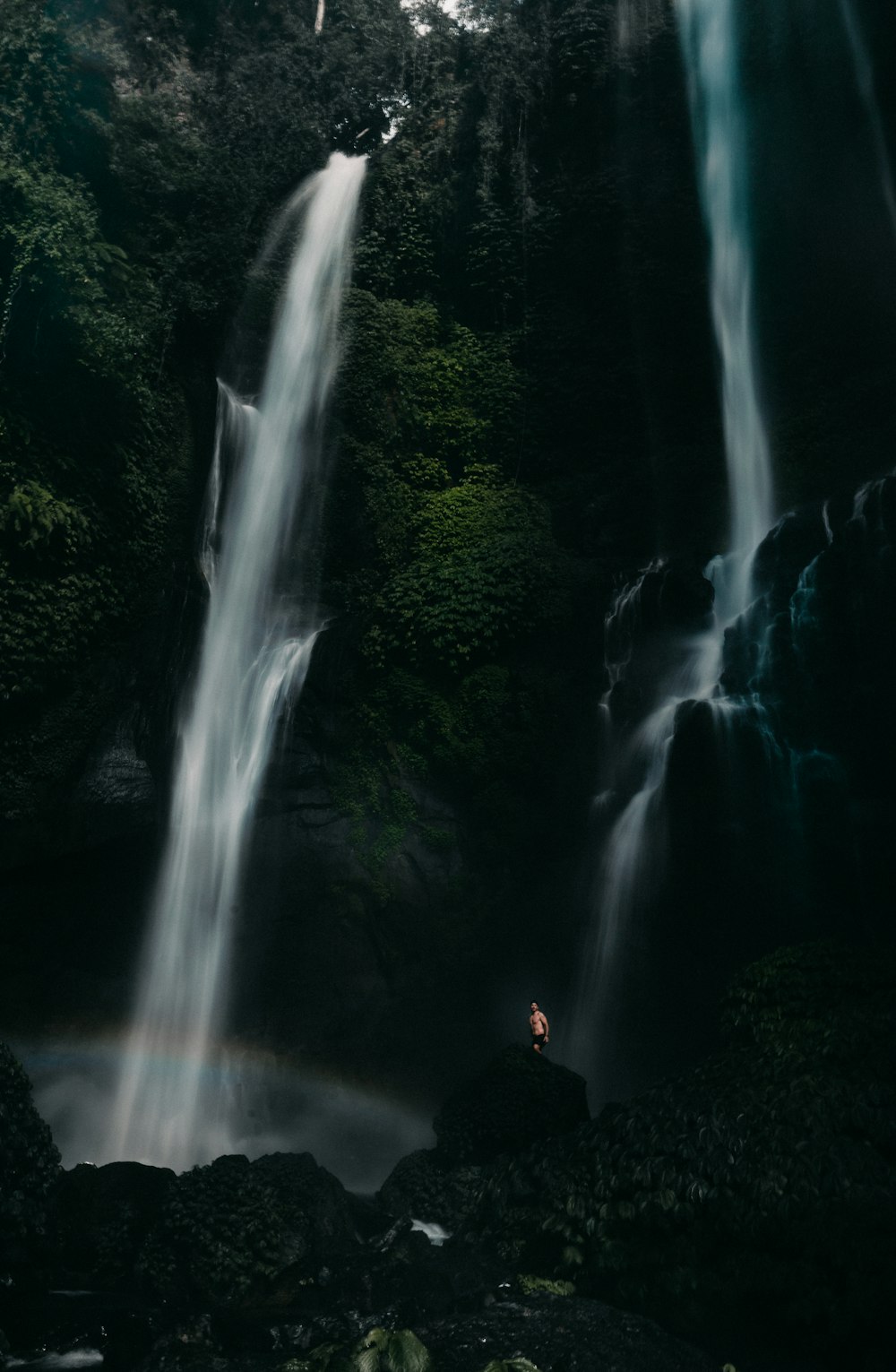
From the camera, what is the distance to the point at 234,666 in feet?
52.1

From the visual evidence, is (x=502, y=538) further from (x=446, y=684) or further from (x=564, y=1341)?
(x=564, y=1341)

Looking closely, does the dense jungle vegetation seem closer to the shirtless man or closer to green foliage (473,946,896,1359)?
the shirtless man

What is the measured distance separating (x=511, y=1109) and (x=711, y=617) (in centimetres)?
824

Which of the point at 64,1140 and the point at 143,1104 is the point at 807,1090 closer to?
the point at 143,1104

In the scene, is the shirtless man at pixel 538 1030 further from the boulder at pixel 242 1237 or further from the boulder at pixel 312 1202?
the boulder at pixel 242 1237

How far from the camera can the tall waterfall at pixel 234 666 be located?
13.2m

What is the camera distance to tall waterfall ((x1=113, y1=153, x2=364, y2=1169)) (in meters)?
13.2

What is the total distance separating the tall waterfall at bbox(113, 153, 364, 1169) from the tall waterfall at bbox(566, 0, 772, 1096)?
17.8 ft

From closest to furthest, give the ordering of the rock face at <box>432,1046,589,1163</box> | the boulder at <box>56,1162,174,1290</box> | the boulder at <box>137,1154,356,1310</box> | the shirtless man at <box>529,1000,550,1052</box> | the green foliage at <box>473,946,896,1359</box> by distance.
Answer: the green foliage at <box>473,946,896,1359</box>
the boulder at <box>137,1154,356,1310</box>
the boulder at <box>56,1162,174,1290</box>
the rock face at <box>432,1046,589,1163</box>
the shirtless man at <box>529,1000,550,1052</box>

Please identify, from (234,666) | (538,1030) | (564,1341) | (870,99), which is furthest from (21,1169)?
(870,99)

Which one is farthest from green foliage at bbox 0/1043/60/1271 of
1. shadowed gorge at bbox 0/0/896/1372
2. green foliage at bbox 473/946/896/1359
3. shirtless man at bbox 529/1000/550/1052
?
shirtless man at bbox 529/1000/550/1052

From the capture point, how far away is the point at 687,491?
1752cm

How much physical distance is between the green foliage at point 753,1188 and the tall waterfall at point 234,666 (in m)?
5.52

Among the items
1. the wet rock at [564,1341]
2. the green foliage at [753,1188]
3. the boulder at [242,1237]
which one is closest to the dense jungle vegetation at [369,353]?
the green foliage at [753,1188]
